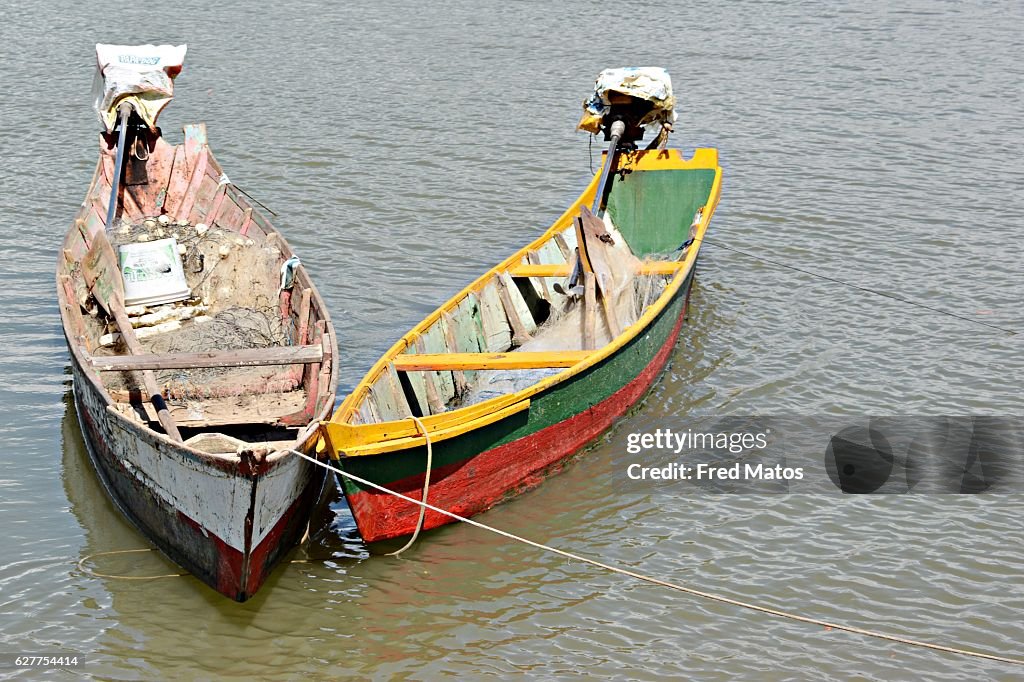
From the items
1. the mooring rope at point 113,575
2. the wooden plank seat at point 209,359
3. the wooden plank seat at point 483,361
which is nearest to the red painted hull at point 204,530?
the mooring rope at point 113,575

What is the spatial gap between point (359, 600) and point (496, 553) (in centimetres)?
117

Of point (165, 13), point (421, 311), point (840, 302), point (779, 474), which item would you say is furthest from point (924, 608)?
point (165, 13)

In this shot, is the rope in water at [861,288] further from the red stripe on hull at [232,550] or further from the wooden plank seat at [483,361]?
the red stripe on hull at [232,550]

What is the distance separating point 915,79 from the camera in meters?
20.8

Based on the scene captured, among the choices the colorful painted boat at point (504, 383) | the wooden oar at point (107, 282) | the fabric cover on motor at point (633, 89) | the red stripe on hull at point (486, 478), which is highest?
the fabric cover on motor at point (633, 89)

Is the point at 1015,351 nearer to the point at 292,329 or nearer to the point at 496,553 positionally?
the point at 496,553

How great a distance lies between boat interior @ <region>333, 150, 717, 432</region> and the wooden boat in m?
0.77

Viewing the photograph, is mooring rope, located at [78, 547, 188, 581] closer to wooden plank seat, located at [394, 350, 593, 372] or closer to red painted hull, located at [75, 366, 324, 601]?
red painted hull, located at [75, 366, 324, 601]

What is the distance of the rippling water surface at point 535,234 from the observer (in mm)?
7930

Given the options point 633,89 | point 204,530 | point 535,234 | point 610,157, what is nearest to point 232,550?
point 204,530

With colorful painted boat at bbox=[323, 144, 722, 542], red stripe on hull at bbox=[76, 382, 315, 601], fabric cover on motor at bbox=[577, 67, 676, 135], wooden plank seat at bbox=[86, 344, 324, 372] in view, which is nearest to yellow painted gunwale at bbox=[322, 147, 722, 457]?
colorful painted boat at bbox=[323, 144, 722, 542]

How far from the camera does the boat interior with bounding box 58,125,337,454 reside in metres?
9.16

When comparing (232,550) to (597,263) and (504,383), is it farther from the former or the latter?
(597,263)

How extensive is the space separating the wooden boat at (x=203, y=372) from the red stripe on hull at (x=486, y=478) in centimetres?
55
